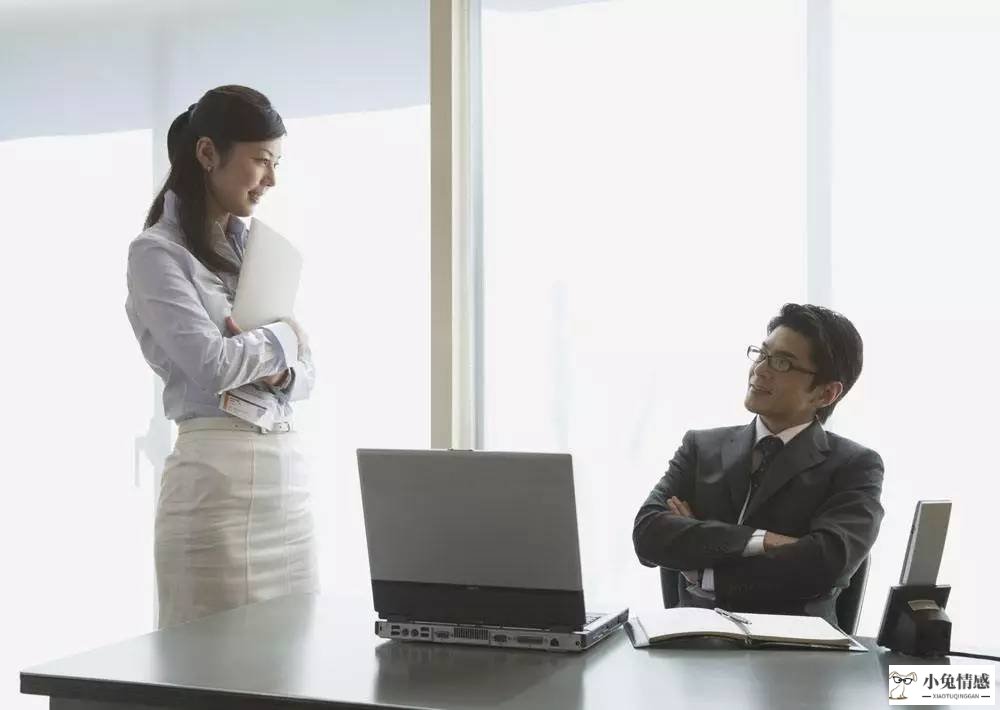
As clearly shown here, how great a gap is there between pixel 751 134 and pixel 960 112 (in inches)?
24.4

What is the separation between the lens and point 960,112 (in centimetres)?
335

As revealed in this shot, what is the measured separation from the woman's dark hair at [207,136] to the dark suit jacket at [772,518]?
1264mm

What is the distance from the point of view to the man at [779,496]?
8.11 feet

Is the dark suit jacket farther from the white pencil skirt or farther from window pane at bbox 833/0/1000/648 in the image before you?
the white pencil skirt

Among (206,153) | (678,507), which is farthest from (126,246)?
(678,507)

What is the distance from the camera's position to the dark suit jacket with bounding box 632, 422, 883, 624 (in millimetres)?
2459

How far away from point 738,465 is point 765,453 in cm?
7

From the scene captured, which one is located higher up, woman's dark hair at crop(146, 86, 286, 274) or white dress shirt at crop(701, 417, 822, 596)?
woman's dark hair at crop(146, 86, 286, 274)

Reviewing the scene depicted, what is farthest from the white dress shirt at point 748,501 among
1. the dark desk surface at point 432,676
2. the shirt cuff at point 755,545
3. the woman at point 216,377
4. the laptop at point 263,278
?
the laptop at point 263,278

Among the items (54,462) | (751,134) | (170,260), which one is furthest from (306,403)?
(751,134)

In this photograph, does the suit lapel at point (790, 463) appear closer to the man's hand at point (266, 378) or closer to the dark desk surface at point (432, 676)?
the dark desk surface at point (432, 676)

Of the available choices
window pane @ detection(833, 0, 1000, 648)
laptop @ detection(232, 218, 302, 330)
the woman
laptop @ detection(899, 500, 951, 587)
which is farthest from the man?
laptop @ detection(232, 218, 302, 330)

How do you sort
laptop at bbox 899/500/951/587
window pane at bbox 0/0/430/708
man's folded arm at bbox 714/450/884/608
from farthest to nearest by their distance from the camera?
1. window pane at bbox 0/0/430/708
2. man's folded arm at bbox 714/450/884/608
3. laptop at bbox 899/500/951/587

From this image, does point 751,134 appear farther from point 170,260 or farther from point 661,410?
point 170,260
